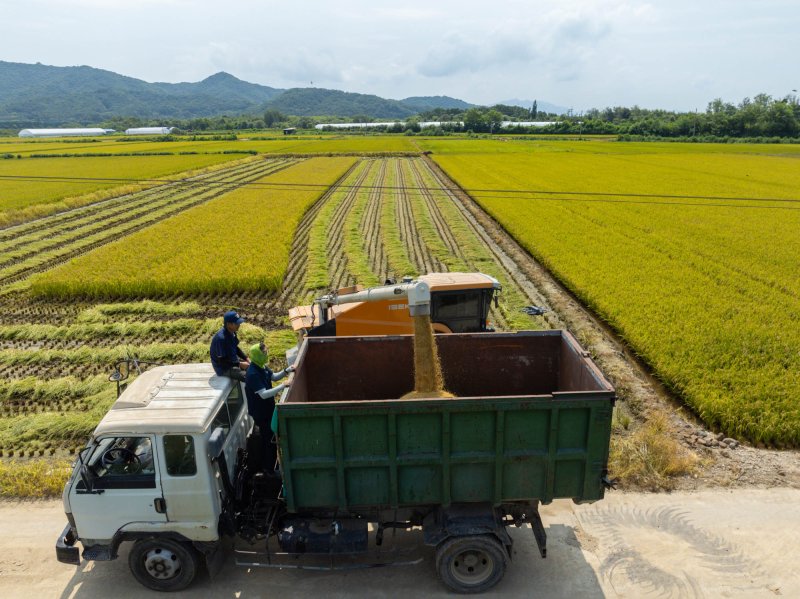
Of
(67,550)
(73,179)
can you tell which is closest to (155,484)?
(67,550)

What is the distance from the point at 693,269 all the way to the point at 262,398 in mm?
17313

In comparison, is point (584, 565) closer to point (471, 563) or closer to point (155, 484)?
point (471, 563)

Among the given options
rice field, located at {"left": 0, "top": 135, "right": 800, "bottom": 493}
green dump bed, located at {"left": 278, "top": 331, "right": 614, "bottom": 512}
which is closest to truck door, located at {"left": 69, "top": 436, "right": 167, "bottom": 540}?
green dump bed, located at {"left": 278, "top": 331, "right": 614, "bottom": 512}

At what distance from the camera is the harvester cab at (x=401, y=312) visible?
35.7 ft

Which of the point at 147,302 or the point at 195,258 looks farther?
the point at 195,258

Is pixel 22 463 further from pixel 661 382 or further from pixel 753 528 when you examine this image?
pixel 661 382

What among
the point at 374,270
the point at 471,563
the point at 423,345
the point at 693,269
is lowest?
the point at 471,563

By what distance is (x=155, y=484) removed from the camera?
582 centimetres

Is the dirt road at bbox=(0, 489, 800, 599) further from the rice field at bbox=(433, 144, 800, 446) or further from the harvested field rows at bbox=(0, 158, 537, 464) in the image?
the harvested field rows at bbox=(0, 158, 537, 464)

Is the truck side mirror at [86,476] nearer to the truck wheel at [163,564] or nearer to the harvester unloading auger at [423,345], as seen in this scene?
the truck wheel at [163,564]

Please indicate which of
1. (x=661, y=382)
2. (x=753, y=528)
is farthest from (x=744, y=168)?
(x=753, y=528)

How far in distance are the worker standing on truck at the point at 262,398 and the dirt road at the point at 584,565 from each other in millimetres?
1416

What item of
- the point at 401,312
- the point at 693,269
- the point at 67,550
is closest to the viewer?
the point at 67,550

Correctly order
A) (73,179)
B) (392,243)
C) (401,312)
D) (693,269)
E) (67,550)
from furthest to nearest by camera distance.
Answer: (73,179)
(392,243)
(693,269)
(401,312)
(67,550)
